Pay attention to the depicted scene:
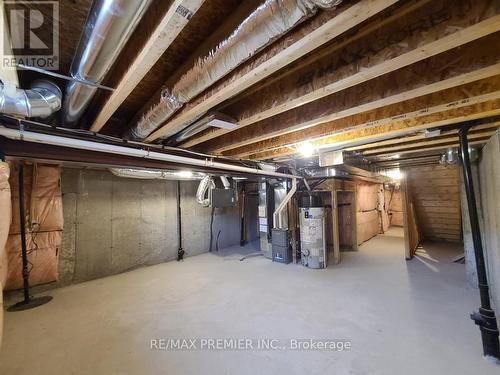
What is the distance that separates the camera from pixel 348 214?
18.1ft

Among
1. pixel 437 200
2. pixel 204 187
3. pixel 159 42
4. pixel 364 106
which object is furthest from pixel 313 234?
pixel 159 42

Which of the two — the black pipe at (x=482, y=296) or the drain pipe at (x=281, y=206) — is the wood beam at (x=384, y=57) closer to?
the black pipe at (x=482, y=296)

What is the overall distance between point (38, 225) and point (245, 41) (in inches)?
155

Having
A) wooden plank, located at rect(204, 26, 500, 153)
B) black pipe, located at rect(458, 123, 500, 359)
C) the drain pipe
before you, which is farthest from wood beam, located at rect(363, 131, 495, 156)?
the drain pipe

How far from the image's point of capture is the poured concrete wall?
142 inches

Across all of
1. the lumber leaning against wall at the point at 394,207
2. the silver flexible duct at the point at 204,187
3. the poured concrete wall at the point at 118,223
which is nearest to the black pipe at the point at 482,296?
the silver flexible duct at the point at 204,187

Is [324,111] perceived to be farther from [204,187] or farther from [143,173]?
[204,187]

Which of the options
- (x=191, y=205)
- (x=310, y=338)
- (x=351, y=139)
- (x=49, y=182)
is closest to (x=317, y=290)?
(x=310, y=338)

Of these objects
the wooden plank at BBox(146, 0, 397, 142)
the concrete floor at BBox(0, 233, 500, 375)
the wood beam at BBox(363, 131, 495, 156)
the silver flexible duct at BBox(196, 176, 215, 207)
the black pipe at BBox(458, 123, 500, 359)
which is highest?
the wooden plank at BBox(146, 0, 397, 142)

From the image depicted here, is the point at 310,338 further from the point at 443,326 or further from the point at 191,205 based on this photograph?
the point at 191,205

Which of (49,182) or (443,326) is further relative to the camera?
(49,182)

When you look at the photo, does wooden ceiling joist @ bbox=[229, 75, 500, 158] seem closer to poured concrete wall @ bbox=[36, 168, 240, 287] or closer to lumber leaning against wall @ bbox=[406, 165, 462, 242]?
poured concrete wall @ bbox=[36, 168, 240, 287]

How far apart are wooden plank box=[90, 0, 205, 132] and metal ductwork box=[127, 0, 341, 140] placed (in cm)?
19

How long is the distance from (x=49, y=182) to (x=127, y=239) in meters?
1.54
